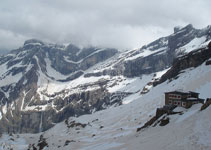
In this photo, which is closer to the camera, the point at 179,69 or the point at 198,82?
the point at 198,82

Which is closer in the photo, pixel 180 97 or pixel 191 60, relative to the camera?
pixel 180 97

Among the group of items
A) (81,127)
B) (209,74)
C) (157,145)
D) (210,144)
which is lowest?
(81,127)

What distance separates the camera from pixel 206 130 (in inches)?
1060

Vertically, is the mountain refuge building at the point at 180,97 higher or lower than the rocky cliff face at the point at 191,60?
lower

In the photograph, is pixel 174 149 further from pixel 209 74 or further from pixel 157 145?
pixel 209 74

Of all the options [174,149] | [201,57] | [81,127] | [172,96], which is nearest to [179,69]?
[201,57]

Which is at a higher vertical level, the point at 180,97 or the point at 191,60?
the point at 191,60

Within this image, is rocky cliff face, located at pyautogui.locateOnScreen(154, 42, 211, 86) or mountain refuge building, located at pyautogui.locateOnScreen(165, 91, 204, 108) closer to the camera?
mountain refuge building, located at pyautogui.locateOnScreen(165, 91, 204, 108)

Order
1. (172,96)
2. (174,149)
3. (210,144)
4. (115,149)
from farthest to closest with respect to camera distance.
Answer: (172,96) → (115,149) → (174,149) → (210,144)

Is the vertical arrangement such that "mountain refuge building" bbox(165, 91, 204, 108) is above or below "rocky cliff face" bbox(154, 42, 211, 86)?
below

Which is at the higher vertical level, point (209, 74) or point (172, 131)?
point (209, 74)

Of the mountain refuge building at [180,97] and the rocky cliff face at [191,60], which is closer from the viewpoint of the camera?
the mountain refuge building at [180,97]

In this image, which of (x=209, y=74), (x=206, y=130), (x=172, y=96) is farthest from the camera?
(x=209, y=74)

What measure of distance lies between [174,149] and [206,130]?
4673 millimetres
